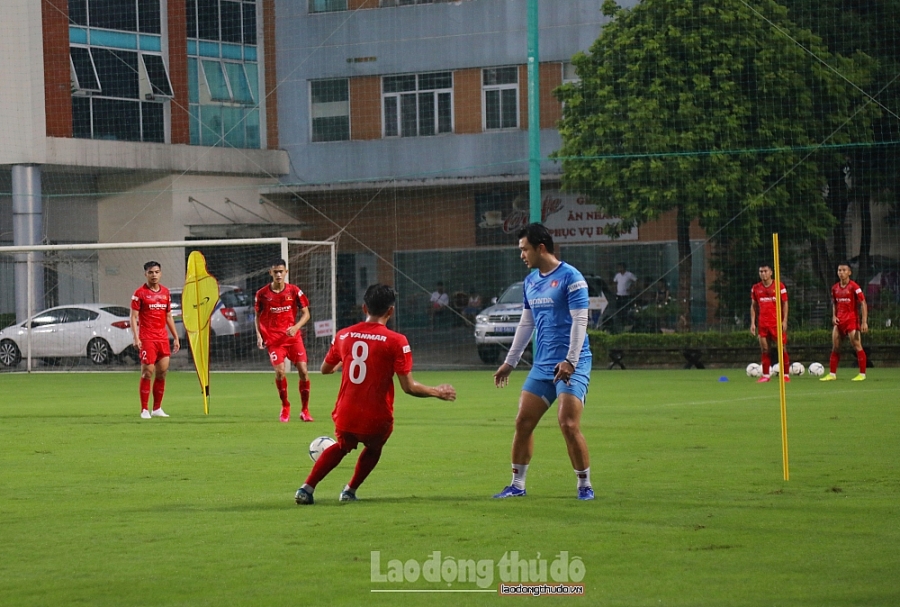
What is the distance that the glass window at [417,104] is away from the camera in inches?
1548

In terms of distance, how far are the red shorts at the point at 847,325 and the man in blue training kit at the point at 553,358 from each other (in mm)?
14752

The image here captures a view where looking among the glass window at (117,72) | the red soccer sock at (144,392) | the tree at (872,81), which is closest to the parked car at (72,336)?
the glass window at (117,72)

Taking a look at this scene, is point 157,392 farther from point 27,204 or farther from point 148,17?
point 148,17

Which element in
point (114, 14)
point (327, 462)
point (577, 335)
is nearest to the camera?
point (327, 462)

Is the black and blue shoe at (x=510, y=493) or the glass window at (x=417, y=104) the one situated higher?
the glass window at (x=417, y=104)

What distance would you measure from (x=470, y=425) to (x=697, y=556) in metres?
8.76

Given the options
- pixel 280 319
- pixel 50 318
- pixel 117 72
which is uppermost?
pixel 117 72

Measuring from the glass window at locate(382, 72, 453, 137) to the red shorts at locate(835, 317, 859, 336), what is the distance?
18.5 meters

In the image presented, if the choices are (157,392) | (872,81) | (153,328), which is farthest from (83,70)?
(157,392)

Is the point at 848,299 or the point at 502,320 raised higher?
the point at 848,299

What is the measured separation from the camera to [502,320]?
102ft

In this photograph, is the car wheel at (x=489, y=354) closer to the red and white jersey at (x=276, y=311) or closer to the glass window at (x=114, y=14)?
the glass window at (x=114, y=14)

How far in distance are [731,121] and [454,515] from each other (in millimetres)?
24694

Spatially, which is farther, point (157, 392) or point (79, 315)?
point (79, 315)
